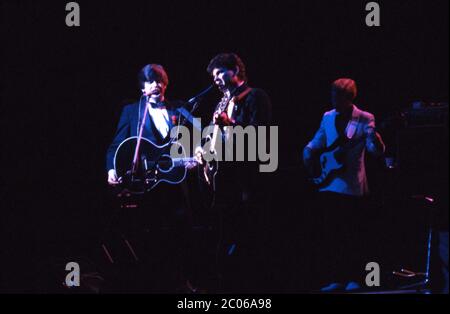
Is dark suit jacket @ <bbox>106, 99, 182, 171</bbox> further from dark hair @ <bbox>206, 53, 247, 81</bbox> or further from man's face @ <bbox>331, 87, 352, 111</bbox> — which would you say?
man's face @ <bbox>331, 87, 352, 111</bbox>

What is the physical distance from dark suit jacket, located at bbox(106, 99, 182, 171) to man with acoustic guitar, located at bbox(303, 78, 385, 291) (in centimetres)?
123

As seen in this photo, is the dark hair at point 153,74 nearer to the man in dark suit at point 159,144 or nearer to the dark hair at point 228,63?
the man in dark suit at point 159,144

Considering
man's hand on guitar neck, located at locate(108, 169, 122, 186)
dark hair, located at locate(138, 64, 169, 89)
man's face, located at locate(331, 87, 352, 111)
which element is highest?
dark hair, located at locate(138, 64, 169, 89)

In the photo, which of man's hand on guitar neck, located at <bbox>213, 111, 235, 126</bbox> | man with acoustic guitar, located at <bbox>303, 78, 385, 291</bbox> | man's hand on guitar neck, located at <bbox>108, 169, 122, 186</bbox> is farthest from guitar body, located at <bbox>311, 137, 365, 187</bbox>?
man's hand on guitar neck, located at <bbox>108, 169, 122, 186</bbox>

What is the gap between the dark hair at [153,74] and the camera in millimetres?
4217

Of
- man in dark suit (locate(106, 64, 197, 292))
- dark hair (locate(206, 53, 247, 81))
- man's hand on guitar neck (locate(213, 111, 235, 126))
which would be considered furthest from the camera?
man in dark suit (locate(106, 64, 197, 292))

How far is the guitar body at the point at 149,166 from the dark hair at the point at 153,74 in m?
0.49

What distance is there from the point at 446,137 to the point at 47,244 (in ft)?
11.7

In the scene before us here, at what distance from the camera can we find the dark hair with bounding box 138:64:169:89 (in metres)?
4.22

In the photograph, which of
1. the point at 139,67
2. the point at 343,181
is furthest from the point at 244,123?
the point at 139,67

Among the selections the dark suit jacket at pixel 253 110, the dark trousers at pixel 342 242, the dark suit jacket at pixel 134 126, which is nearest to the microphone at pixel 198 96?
the dark suit jacket at pixel 134 126

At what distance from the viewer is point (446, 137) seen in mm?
4105

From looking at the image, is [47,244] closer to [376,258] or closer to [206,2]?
[206,2]
